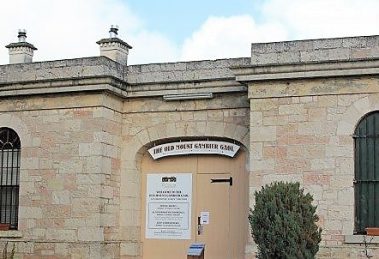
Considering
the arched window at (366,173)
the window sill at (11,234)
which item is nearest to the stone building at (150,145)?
the window sill at (11,234)

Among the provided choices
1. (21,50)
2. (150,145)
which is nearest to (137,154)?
(150,145)

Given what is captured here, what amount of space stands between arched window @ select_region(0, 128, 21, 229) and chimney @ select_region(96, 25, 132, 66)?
8.61ft

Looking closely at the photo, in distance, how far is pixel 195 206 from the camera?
1552 cm

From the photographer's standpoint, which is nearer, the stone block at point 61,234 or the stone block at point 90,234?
the stone block at point 90,234

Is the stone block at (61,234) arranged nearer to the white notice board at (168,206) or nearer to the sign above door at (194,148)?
the white notice board at (168,206)

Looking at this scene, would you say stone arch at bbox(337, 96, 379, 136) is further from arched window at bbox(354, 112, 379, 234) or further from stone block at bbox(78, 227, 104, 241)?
stone block at bbox(78, 227, 104, 241)

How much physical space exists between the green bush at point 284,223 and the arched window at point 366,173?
1558mm

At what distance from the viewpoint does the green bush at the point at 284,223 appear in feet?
38.0

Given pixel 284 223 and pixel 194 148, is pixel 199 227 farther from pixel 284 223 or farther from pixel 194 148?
pixel 284 223

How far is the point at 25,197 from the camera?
51.3 ft

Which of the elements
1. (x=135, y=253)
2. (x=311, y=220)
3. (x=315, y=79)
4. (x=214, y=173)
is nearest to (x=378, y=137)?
(x=315, y=79)

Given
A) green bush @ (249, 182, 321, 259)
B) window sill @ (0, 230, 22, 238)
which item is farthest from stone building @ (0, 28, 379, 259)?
green bush @ (249, 182, 321, 259)

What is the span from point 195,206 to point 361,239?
12.4ft

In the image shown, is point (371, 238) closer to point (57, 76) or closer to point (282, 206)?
point (282, 206)
